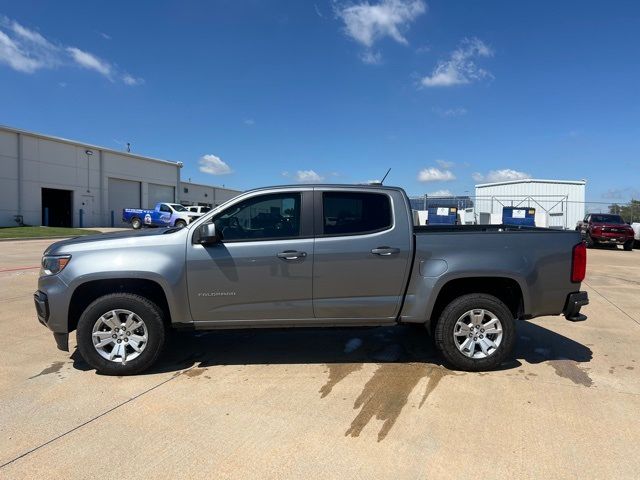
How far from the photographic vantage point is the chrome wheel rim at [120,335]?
4320 millimetres

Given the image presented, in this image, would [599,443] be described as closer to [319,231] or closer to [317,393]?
[317,393]

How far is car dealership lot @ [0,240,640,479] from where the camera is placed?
9.63 feet

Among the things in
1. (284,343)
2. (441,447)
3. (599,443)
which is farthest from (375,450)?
(284,343)

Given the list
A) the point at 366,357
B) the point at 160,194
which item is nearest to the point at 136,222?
the point at 160,194

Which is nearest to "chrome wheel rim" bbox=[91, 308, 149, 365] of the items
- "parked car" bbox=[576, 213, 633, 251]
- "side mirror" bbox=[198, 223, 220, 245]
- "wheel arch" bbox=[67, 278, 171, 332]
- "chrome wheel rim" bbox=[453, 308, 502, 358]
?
"wheel arch" bbox=[67, 278, 171, 332]

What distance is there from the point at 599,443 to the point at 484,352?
142 centimetres

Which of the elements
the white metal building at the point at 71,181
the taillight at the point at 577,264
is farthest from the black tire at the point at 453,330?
→ the white metal building at the point at 71,181

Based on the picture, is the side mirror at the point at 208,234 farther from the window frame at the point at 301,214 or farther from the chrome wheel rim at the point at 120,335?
the chrome wheel rim at the point at 120,335

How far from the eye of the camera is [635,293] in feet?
30.1

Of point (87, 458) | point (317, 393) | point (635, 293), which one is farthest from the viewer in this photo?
point (635, 293)

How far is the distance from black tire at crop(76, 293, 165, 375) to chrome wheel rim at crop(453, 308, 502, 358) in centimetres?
292

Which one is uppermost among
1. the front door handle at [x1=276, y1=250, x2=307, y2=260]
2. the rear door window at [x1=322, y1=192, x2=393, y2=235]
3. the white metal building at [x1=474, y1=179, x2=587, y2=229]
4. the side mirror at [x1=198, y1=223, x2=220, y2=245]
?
the white metal building at [x1=474, y1=179, x2=587, y2=229]

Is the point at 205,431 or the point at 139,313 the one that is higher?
the point at 139,313

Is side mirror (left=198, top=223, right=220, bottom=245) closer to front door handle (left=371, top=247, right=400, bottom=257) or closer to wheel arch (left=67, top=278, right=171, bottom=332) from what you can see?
wheel arch (left=67, top=278, right=171, bottom=332)
